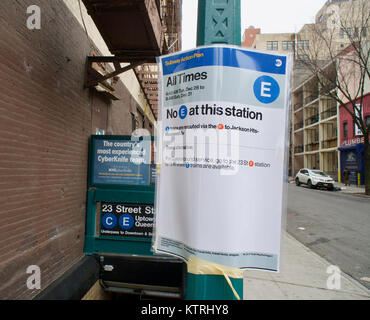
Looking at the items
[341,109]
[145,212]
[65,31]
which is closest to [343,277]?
[145,212]

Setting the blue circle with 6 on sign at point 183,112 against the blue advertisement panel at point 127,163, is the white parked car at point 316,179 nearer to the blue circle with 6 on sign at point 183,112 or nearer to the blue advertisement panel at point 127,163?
the blue advertisement panel at point 127,163

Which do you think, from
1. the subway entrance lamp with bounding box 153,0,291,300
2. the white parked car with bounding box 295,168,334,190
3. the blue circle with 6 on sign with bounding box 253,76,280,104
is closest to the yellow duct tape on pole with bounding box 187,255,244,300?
the subway entrance lamp with bounding box 153,0,291,300

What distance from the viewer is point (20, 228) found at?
263 cm

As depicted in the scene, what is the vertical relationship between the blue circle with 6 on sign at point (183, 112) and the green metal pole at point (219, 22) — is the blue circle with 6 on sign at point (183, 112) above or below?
below

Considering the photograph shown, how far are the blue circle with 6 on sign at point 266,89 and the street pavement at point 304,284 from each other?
8.51 ft

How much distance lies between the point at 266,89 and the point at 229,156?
0.51 metres

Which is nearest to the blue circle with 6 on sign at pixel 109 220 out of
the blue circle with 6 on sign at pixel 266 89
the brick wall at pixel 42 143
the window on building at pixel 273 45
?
the brick wall at pixel 42 143

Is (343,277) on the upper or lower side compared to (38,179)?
lower

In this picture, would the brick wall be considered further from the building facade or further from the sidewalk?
the sidewalk

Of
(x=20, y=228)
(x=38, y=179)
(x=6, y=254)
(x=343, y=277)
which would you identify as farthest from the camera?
(x=343, y=277)

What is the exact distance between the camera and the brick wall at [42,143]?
2.45 meters

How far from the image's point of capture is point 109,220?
352cm
